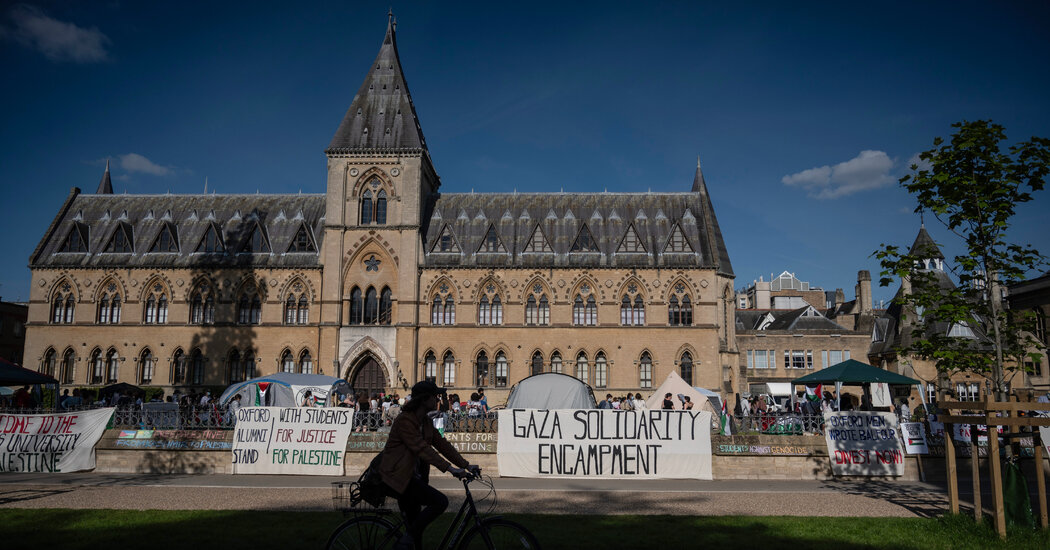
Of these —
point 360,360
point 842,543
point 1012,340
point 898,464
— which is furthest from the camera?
point 360,360

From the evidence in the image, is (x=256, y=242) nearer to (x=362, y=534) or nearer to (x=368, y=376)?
(x=368, y=376)

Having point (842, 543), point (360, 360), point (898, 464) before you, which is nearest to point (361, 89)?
point (360, 360)

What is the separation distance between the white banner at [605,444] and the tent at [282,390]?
10802 mm

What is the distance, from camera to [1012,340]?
1319 centimetres

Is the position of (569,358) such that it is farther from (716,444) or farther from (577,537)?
(577,537)

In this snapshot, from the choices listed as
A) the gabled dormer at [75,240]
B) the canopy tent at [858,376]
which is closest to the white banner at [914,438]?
the canopy tent at [858,376]

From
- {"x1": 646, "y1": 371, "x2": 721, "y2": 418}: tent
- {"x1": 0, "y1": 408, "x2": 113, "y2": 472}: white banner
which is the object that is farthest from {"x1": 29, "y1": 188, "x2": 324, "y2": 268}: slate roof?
{"x1": 646, "y1": 371, "x2": 721, "y2": 418}: tent

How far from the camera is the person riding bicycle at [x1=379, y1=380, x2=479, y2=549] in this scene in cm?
830

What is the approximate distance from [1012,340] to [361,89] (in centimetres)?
3932

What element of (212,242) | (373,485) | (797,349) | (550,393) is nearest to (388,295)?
(212,242)

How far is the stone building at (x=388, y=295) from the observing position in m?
41.6

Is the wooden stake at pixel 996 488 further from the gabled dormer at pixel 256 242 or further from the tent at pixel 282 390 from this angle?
the gabled dormer at pixel 256 242

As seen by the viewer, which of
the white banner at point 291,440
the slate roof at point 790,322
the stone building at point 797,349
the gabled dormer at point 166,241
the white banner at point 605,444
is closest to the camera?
the white banner at point 605,444

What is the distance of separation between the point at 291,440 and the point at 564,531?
11.0m
